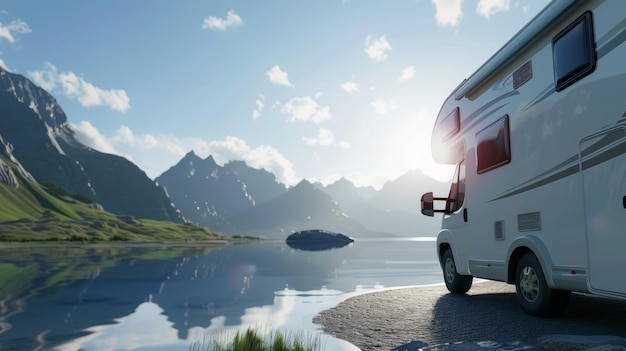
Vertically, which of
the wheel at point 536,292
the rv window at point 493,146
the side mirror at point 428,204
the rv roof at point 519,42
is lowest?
the wheel at point 536,292

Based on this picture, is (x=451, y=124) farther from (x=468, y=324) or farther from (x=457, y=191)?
(x=468, y=324)

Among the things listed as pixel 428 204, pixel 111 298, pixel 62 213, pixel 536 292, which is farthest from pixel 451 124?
pixel 62 213

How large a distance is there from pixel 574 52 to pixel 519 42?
5.27 feet

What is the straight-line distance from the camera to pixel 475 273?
34.6 feet

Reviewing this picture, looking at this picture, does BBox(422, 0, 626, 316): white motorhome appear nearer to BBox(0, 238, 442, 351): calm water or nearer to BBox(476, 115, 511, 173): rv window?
BBox(476, 115, 511, 173): rv window

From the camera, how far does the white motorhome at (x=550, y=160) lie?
6480 mm

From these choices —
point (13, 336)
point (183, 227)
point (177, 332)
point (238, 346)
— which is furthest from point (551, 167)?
point (183, 227)

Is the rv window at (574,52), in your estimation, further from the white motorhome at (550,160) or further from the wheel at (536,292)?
the wheel at (536,292)

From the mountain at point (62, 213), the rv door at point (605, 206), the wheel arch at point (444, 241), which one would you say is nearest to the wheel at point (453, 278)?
the wheel arch at point (444, 241)

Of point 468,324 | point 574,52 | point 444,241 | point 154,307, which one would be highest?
point 574,52

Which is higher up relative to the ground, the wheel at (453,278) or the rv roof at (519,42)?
the rv roof at (519,42)

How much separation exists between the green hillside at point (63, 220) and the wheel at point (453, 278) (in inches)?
3295

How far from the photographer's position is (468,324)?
8.22m

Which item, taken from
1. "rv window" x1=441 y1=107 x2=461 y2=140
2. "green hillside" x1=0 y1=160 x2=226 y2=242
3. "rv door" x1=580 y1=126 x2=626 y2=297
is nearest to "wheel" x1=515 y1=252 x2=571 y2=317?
"rv door" x1=580 y1=126 x2=626 y2=297
